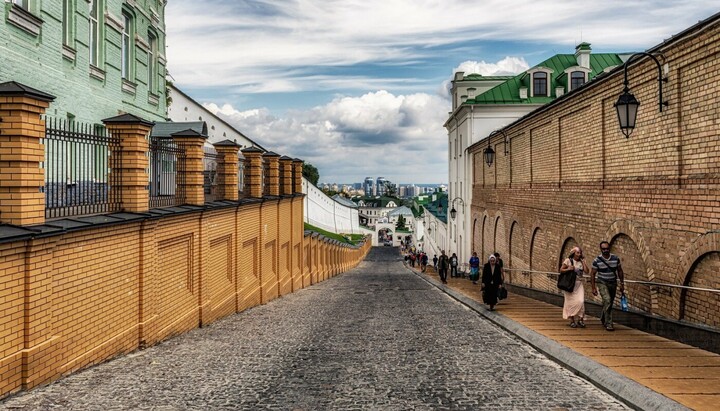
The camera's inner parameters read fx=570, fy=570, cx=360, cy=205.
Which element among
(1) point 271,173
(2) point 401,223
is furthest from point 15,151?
(2) point 401,223

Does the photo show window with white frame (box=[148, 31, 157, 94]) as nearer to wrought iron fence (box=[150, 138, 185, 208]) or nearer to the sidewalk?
wrought iron fence (box=[150, 138, 185, 208])

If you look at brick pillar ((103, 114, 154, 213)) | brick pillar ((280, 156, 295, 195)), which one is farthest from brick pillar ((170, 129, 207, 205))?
brick pillar ((280, 156, 295, 195))

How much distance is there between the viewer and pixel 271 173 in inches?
763

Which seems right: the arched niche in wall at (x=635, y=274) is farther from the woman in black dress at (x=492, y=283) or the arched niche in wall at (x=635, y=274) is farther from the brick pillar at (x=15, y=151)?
the brick pillar at (x=15, y=151)

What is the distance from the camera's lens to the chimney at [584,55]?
35938 millimetres

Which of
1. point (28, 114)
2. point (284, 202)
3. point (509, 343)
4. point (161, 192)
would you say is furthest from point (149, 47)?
point (509, 343)

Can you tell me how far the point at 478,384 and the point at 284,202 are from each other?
15.0m

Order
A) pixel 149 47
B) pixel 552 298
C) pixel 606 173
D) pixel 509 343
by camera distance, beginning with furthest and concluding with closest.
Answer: pixel 149 47 < pixel 552 298 < pixel 606 173 < pixel 509 343

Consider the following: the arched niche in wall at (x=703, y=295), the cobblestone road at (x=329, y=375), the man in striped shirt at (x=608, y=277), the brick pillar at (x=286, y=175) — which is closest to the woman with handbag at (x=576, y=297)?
the man in striped shirt at (x=608, y=277)

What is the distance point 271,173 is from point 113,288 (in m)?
11.7

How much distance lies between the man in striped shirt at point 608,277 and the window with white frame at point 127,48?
1408cm

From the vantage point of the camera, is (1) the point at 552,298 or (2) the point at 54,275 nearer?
(2) the point at 54,275

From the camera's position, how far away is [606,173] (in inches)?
472

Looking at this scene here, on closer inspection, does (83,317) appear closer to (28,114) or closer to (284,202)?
(28,114)
